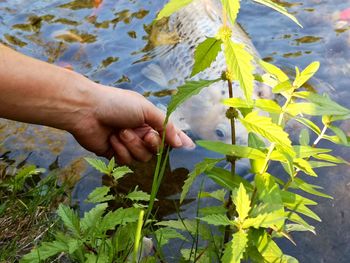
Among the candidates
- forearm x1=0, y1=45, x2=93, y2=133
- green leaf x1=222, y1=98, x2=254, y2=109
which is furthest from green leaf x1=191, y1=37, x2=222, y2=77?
forearm x1=0, y1=45, x2=93, y2=133

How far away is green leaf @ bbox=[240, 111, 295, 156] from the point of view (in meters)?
1.66

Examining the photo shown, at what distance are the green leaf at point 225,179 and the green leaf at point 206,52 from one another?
0.46 m

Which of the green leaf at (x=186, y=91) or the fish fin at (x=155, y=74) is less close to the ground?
the green leaf at (x=186, y=91)

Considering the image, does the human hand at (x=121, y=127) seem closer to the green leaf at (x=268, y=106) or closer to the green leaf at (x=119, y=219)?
the green leaf at (x=119, y=219)

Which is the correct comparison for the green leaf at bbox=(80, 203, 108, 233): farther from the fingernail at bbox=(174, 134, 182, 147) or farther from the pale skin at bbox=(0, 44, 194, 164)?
the fingernail at bbox=(174, 134, 182, 147)

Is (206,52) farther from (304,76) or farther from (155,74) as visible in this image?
(155,74)

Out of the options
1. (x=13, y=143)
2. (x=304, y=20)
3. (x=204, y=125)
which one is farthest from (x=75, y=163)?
(x=304, y=20)

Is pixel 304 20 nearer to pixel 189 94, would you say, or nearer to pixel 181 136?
pixel 181 136

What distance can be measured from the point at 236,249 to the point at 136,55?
12.4ft

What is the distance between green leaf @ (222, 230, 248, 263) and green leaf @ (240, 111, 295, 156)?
31cm

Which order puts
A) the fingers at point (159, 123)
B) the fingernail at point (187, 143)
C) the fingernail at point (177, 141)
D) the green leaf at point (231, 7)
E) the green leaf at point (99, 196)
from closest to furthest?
1. the green leaf at point (231, 7)
2. the green leaf at point (99, 196)
3. the fingers at point (159, 123)
4. the fingernail at point (177, 141)
5. the fingernail at point (187, 143)

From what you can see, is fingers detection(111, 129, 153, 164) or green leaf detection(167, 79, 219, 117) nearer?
green leaf detection(167, 79, 219, 117)

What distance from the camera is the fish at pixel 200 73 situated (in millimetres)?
4109

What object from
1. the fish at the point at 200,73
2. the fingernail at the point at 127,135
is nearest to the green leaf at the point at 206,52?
the fingernail at the point at 127,135
